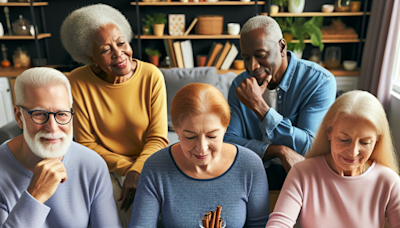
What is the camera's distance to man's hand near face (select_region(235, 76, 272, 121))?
4.81ft

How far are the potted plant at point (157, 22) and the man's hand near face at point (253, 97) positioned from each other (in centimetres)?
248

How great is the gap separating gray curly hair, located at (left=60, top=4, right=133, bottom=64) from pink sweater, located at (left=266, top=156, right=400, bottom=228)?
1180 mm

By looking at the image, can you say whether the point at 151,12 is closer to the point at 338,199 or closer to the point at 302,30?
the point at 302,30

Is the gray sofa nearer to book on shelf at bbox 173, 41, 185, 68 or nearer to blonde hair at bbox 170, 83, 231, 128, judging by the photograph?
book on shelf at bbox 173, 41, 185, 68

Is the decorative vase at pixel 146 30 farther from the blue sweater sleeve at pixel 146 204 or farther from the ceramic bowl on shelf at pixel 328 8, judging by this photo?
the blue sweater sleeve at pixel 146 204

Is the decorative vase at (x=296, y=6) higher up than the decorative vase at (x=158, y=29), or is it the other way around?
the decorative vase at (x=296, y=6)

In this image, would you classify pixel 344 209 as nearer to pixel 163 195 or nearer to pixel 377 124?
pixel 377 124

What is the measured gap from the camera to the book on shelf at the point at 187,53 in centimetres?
379

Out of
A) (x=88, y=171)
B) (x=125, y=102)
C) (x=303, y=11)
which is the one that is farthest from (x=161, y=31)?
(x=88, y=171)

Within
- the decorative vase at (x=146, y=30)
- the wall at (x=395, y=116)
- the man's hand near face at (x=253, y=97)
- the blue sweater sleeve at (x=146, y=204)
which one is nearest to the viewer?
the blue sweater sleeve at (x=146, y=204)

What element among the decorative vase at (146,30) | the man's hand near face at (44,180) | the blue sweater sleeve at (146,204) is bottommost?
the blue sweater sleeve at (146,204)

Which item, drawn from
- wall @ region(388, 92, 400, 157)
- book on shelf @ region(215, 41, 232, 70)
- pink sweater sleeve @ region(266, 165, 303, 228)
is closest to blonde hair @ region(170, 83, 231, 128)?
pink sweater sleeve @ region(266, 165, 303, 228)

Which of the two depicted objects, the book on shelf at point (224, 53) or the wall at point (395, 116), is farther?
the book on shelf at point (224, 53)

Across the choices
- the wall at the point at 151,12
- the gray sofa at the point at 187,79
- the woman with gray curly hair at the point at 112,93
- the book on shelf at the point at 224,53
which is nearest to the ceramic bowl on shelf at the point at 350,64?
the wall at the point at 151,12
